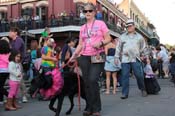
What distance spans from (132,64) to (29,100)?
286 centimetres

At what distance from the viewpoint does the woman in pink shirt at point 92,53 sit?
24.6ft

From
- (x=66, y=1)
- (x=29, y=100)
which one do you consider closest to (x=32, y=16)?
(x=66, y=1)

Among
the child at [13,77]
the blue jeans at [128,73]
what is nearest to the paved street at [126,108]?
the child at [13,77]

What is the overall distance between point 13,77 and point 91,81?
256cm

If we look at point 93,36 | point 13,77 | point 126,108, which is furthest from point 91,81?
point 13,77

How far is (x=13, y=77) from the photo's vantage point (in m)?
9.35

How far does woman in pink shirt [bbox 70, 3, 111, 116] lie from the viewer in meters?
7.50

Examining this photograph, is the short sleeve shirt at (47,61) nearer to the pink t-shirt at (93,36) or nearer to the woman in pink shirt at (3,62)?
the woman in pink shirt at (3,62)

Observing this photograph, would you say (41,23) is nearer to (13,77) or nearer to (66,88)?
(13,77)

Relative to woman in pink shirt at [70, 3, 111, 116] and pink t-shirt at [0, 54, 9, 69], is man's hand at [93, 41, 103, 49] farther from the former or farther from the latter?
pink t-shirt at [0, 54, 9, 69]

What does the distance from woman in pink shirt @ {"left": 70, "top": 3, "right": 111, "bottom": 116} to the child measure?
6.77 feet

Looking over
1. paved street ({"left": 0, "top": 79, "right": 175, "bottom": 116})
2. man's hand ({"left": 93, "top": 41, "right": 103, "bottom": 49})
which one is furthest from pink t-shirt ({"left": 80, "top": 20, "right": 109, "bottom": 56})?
paved street ({"left": 0, "top": 79, "right": 175, "bottom": 116})

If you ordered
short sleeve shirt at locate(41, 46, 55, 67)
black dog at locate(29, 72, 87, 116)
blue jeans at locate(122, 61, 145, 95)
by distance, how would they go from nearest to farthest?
black dog at locate(29, 72, 87, 116) < short sleeve shirt at locate(41, 46, 55, 67) < blue jeans at locate(122, 61, 145, 95)

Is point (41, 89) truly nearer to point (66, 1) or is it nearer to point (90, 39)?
point (90, 39)
